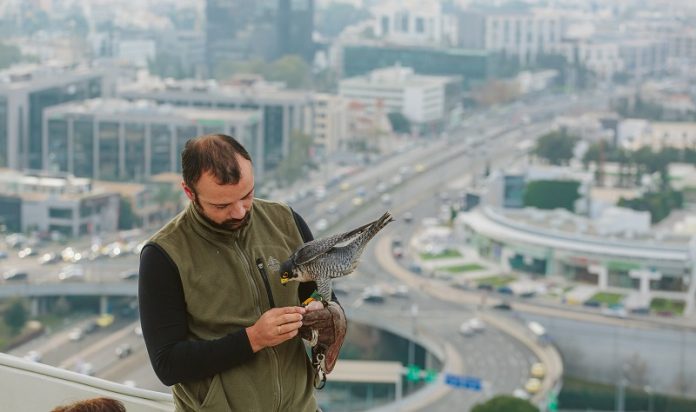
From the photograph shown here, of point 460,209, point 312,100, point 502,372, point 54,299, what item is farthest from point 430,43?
point 502,372

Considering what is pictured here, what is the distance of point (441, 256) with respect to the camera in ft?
30.5

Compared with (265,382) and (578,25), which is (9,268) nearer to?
(265,382)

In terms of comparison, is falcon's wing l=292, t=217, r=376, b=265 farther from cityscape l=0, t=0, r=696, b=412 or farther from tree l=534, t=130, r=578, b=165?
tree l=534, t=130, r=578, b=165

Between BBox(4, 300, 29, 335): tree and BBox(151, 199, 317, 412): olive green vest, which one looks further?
BBox(4, 300, 29, 335): tree

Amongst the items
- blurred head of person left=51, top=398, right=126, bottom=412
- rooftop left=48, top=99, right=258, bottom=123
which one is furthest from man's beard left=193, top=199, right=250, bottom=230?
rooftop left=48, top=99, right=258, bottom=123

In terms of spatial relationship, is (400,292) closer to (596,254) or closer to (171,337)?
(596,254)

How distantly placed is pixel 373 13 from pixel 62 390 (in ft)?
70.1

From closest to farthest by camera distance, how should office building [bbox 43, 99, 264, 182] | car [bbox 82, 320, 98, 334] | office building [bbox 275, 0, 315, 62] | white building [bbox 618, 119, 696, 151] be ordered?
1. car [bbox 82, 320, 98, 334]
2. office building [bbox 43, 99, 264, 182]
3. white building [bbox 618, 119, 696, 151]
4. office building [bbox 275, 0, 315, 62]

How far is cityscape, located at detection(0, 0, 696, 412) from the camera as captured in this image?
674 centimetres

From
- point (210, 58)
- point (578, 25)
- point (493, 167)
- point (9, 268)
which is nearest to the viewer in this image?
point (9, 268)

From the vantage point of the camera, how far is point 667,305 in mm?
8023

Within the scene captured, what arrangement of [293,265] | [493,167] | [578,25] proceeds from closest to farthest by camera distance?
[293,265]
[493,167]
[578,25]

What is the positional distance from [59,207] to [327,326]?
992 centimetres

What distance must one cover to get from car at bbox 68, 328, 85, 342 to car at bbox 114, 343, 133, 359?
32 centimetres
